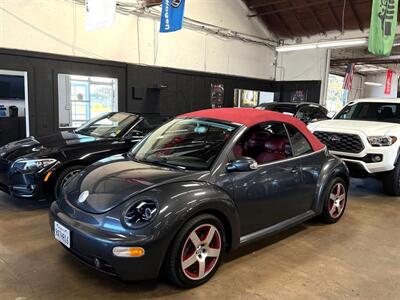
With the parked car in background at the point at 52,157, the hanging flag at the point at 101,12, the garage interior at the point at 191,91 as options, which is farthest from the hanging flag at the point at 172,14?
the parked car in background at the point at 52,157

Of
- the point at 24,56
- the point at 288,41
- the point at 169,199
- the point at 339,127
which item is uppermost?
the point at 288,41

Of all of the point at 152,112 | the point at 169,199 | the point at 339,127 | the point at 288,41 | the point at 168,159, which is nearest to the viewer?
the point at 169,199

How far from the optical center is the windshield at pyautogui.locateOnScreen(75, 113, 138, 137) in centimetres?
537

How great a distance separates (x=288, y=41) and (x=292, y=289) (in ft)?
45.6

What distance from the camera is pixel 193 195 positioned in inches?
105

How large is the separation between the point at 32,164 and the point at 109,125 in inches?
61.0

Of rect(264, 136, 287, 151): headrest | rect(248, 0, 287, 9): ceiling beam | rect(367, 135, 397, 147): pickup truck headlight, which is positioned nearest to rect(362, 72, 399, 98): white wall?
rect(248, 0, 287, 9): ceiling beam

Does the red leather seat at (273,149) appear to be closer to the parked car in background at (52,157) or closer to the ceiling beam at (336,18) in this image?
the parked car in background at (52,157)

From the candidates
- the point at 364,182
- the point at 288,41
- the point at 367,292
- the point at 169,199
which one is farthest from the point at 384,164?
the point at 288,41

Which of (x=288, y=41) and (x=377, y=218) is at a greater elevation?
(x=288, y=41)

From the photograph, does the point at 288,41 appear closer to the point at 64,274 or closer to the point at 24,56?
the point at 24,56

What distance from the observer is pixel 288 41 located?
15.1 meters

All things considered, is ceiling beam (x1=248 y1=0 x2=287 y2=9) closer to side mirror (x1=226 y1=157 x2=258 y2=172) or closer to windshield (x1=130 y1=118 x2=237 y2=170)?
windshield (x1=130 y1=118 x2=237 y2=170)

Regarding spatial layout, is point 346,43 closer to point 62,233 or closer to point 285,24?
point 285,24
